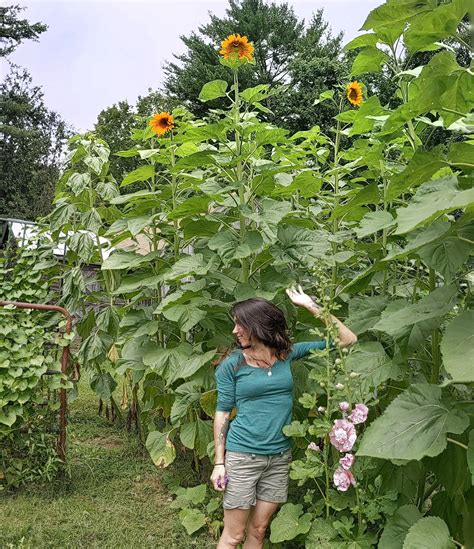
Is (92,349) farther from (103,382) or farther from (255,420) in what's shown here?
(255,420)

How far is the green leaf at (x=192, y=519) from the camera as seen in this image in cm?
274

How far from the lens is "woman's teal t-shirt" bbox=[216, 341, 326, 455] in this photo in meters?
2.22

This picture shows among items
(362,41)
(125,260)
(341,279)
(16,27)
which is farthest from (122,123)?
(362,41)

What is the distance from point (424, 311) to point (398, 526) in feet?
2.15

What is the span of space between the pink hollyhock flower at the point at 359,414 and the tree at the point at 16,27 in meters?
24.2

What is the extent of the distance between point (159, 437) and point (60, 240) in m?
1.55

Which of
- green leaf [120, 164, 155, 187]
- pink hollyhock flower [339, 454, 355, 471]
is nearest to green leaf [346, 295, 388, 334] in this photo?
pink hollyhock flower [339, 454, 355, 471]

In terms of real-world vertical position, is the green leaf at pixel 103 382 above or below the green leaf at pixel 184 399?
below

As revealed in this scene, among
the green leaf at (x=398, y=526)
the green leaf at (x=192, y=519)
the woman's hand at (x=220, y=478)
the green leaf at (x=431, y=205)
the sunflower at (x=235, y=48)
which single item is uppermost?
the sunflower at (x=235, y=48)

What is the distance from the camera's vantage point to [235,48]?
2.33m

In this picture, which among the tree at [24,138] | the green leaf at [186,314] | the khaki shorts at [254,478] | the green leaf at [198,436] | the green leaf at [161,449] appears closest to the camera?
the khaki shorts at [254,478]

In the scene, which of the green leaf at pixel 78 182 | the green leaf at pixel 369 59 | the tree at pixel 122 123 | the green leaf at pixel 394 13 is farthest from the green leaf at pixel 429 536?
the tree at pixel 122 123

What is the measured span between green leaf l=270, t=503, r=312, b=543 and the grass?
2.09 feet

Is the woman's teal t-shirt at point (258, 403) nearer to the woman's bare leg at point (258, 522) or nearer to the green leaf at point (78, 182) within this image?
the woman's bare leg at point (258, 522)
